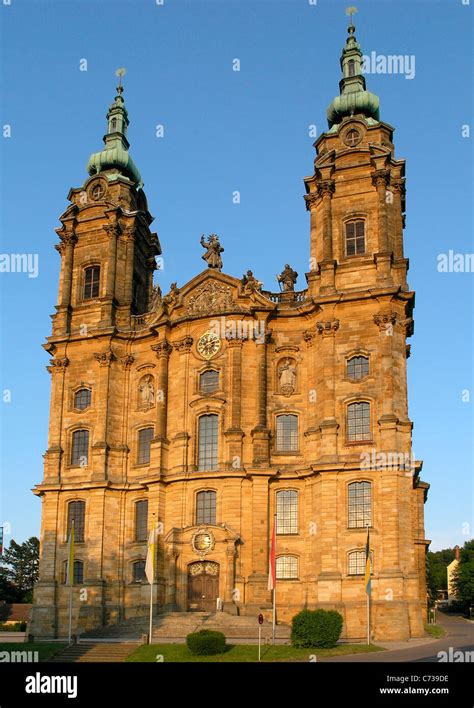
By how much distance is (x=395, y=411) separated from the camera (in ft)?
147

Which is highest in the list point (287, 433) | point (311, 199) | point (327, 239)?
point (311, 199)

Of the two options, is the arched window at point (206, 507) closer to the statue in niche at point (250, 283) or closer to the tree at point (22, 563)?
the statue in niche at point (250, 283)

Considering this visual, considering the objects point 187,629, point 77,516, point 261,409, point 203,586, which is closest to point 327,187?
point 261,409

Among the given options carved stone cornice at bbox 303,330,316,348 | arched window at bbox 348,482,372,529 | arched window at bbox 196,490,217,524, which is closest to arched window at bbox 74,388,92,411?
arched window at bbox 196,490,217,524

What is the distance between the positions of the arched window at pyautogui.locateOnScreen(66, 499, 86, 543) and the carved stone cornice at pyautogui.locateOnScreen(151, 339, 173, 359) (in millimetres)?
10511

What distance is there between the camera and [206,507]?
47719 mm

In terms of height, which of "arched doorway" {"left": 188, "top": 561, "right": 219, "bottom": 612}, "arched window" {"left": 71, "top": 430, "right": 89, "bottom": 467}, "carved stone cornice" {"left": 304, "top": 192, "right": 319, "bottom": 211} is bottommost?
"arched doorway" {"left": 188, "top": 561, "right": 219, "bottom": 612}

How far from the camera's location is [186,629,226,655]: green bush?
3384 cm

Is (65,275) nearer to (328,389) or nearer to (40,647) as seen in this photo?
(328,389)

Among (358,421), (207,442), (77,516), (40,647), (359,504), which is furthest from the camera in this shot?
(77,516)

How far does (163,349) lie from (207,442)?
22.0 feet

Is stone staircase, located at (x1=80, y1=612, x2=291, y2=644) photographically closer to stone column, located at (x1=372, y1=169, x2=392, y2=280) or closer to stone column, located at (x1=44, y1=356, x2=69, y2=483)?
stone column, located at (x1=44, y1=356, x2=69, y2=483)
